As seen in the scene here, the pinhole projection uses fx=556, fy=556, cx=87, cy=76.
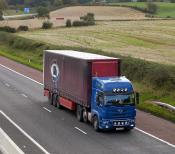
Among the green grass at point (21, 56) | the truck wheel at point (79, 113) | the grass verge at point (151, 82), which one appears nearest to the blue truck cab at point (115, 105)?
the truck wheel at point (79, 113)

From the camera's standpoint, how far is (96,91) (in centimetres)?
2645

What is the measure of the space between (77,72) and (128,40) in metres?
48.3

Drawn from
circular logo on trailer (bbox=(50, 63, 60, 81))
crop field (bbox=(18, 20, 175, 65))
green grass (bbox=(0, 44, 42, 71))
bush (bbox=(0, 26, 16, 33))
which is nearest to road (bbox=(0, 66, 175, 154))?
circular logo on trailer (bbox=(50, 63, 60, 81))

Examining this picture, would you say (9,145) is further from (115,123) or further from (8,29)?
(8,29)

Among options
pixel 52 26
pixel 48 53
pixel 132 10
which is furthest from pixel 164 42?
pixel 132 10

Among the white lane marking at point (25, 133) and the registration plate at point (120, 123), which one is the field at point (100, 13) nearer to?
the white lane marking at point (25, 133)

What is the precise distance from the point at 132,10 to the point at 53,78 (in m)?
112

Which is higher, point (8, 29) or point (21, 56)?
point (8, 29)

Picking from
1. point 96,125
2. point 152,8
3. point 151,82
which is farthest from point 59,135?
point 152,8

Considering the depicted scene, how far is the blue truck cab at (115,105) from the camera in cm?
2564

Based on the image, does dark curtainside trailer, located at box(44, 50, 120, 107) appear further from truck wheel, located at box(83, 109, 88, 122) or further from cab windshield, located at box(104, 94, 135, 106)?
cab windshield, located at box(104, 94, 135, 106)

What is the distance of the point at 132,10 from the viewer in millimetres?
143375

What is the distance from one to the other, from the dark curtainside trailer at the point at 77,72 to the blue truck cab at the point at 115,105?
4.86 feet

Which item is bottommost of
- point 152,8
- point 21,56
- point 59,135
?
point 21,56
